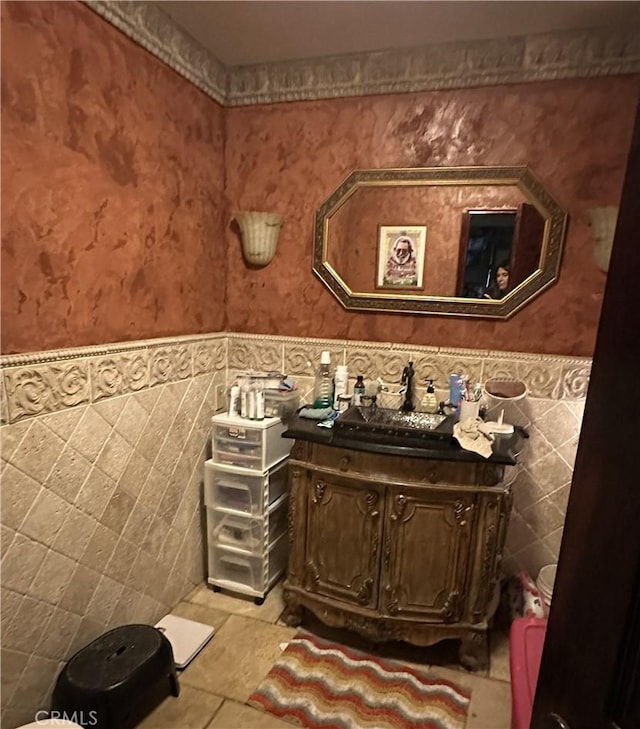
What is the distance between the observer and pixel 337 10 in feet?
5.62

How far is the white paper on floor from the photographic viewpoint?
181 centimetres

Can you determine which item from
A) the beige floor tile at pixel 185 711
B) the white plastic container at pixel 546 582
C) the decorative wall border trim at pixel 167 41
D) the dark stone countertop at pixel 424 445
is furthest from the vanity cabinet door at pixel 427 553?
the decorative wall border trim at pixel 167 41

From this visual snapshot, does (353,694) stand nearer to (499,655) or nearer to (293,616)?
(293,616)

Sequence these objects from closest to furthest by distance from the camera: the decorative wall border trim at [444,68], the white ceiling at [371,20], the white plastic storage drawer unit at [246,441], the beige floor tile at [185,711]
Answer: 1. the beige floor tile at [185,711]
2. the white ceiling at [371,20]
3. the decorative wall border trim at [444,68]
4. the white plastic storage drawer unit at [246,441]

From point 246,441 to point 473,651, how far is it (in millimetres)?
1255

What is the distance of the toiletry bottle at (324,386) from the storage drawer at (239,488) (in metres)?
0.35

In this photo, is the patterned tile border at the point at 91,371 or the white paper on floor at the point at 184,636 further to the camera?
the white paper on floor at the point at 184,636

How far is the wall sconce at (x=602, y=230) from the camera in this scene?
1.78 m

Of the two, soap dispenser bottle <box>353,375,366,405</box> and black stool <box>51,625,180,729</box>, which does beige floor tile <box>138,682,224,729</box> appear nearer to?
black stool <box>51,625,180,729</box>

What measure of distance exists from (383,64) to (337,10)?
360 mm

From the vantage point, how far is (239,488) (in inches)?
82.7

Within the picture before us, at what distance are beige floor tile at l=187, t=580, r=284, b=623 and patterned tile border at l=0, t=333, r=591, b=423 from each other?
107 cm

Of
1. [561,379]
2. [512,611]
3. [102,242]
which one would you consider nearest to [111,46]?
[102,242]

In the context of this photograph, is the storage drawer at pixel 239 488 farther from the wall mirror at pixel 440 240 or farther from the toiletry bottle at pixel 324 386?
the wall mirror at pixel 440 240
